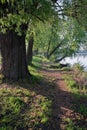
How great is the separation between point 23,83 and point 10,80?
0.49 metres

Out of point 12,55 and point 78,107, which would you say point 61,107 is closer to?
point 78,107

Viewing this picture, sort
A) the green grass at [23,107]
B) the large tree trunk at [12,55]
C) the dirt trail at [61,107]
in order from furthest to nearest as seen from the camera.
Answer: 1. the large tree trunk at [12,55]
2. the dirt trail at [61,107]
3. the green grass at [23,107]

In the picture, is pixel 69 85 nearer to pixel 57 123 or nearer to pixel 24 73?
pixel 24 73

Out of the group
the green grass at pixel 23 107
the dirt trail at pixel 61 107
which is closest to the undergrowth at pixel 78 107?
the dirt trail at pixel 61 107

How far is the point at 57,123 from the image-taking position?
20.9 ft

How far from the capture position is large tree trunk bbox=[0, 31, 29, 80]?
8492mm

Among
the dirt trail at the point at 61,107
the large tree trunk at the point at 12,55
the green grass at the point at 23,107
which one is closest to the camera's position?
the green grass at the point at 23,107

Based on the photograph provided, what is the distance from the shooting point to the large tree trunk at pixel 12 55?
8.49 m

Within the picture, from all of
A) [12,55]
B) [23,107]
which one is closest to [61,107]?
[23,107]

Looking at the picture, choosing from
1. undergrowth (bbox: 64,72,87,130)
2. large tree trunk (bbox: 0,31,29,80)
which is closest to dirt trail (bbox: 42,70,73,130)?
undergrowth (bbox: 64,72,87,130)

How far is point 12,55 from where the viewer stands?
859 cm

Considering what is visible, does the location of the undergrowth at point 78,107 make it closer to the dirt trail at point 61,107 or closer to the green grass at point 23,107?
the dirt trail at point 61,107

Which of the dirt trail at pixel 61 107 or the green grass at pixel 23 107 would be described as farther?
the dirt trail at pixel 61 107

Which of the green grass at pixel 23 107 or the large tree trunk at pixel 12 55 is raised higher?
the large tree trunk at pixel 12 55
